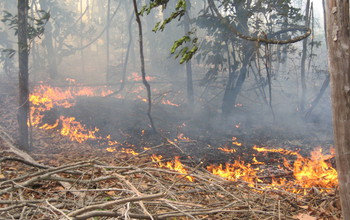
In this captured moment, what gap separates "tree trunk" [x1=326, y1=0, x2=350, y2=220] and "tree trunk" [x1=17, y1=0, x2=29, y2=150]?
292 inches

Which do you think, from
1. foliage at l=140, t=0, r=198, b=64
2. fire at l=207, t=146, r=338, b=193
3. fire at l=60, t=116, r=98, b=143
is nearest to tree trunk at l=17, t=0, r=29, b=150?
fire at l=60, t=116, r=98, b=143

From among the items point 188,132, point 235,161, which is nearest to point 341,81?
point 235,161

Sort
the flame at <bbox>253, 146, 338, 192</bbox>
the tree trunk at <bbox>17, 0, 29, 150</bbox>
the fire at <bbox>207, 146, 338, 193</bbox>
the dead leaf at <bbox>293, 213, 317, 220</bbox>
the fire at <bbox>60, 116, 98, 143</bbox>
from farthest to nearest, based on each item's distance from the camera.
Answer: the fire at <bbox>60, 116, 98, 143</bbox>, the tree trunk at <bbox>17, 0, 29, 150</bbox>, the fire at <bbox>207, 146, 338, 193</bbox>, the flame at <bbox>253, 146, 338, 192</bbox>, the dead leaf at <bbox>293, 213, 317, 220</bbox>

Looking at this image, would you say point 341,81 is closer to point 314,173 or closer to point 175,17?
point 175,17

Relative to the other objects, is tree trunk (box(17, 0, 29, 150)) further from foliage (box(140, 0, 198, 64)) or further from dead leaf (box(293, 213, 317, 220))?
dead leaf (box(293, 213, 317, 220))

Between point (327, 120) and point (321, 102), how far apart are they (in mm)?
2928

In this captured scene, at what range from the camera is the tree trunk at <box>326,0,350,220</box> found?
8.31ft

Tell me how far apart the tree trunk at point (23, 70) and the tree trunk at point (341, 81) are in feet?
24.3

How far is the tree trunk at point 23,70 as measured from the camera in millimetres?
7812

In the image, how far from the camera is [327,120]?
13383 mm

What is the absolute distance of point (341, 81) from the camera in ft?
8.46

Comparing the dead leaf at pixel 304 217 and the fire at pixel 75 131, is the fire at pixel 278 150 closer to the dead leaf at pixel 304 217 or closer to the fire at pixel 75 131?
the fire at pixel 75 131

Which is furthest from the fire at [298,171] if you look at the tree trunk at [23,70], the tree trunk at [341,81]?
the tree trunk at [23,70]

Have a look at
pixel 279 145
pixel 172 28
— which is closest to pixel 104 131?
pixel 279 145
